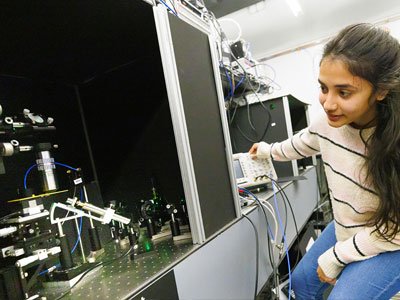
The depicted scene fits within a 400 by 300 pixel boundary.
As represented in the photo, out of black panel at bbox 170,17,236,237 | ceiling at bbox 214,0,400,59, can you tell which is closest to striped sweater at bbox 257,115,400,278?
black panel at bbox 170,17,236,237

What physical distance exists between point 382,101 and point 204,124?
23.0 inches

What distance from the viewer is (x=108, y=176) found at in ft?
4.86

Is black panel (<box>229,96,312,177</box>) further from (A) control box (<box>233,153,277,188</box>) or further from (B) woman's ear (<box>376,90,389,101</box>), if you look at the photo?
(B) woman's ear (<box>376,90,389,101</box>)

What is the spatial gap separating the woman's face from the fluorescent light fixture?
8.20 feet

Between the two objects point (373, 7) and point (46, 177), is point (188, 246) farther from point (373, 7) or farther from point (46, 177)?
point (373, 7)

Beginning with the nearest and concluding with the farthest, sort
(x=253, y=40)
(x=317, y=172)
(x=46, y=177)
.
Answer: (x=46, y=177), (x=317, y=172), (x=253, y=40)

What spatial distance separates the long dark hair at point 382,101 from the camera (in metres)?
0.78

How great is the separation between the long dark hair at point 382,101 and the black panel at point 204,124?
449mm

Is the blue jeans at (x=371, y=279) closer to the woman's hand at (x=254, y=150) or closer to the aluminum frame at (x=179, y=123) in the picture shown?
the aluminum frame at (x=179, y=123)

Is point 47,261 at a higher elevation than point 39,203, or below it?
below

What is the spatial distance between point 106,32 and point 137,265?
85cm

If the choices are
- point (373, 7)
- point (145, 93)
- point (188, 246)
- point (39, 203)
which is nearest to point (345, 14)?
point (373, 7)

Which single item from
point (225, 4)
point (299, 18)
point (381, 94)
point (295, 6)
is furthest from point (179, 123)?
point (299, 18)

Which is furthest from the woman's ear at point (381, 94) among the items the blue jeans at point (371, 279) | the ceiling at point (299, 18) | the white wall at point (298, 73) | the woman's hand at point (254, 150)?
the white wall at point (298, 73)
